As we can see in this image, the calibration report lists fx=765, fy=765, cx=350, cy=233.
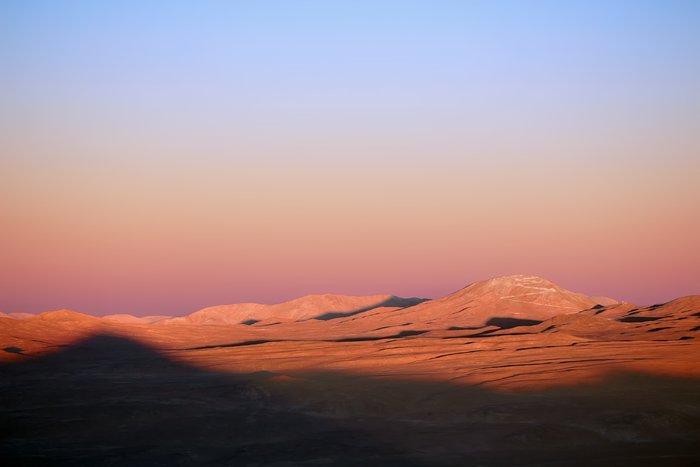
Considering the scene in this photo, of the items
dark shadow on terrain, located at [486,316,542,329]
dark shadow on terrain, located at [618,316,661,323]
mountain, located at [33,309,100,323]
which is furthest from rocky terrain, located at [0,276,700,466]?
dark shadow on terrain, located at [486,316,542,329]

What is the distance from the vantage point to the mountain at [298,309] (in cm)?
17900

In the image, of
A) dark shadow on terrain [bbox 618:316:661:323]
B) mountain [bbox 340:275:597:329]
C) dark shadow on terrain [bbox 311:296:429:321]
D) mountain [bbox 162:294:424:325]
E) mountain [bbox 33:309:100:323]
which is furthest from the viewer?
mountain [bbox 162:294:424:325]

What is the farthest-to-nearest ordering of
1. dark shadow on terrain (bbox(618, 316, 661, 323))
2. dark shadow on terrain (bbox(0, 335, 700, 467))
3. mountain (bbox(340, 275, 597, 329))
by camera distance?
mountain (bbox(340, 275, 597, 329)) < dark shadow on terrain (bbox(618, 316, 661, 323)) < dark shadow on terrain (bbox(0, 335, 700, 467))

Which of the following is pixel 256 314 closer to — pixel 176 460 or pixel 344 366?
pixel 344 366

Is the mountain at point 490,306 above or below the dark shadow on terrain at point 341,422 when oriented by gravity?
above

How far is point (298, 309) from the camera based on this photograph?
182250mm

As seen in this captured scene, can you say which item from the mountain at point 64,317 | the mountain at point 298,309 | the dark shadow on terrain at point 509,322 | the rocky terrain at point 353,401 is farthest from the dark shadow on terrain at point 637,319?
the mountain at point 64,317

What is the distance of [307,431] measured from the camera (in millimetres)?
41031

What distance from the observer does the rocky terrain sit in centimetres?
3591

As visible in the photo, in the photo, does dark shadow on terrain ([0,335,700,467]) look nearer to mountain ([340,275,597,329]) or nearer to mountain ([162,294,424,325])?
mountain ([340,275,597,329])

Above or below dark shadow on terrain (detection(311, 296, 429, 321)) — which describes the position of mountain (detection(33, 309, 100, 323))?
below

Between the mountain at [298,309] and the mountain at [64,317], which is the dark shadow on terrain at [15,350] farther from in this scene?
the mountain at [298,309]

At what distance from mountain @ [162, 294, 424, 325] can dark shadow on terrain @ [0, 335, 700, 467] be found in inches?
4702

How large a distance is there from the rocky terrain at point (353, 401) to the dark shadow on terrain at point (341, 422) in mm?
117
